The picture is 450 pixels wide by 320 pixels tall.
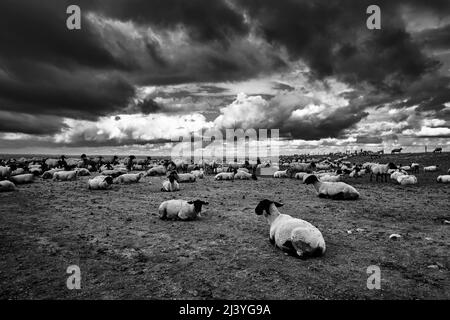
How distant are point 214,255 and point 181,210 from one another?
4655 millimetres

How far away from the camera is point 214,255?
7.88m

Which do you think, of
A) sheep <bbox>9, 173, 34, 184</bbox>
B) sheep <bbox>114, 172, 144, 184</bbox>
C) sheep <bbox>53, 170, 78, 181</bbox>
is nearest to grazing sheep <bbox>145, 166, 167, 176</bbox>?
sheep <bbox>114, 172, 144, 184</bbox>

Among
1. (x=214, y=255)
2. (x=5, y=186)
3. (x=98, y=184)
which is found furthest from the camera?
(x=98, y=184)

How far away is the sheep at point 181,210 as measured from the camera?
39.9 ft

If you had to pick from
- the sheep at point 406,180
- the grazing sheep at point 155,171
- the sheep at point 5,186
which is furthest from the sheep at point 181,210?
the grazing sheep at point 155,171

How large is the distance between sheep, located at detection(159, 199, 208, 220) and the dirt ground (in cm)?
43

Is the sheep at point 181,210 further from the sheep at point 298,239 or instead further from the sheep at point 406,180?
the sheep at point 406,180

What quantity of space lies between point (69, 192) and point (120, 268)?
15704 mm

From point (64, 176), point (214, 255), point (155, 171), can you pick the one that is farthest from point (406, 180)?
point (64, 176)

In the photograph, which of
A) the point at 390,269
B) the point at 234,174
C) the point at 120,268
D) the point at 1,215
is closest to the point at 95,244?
the point at 120,268

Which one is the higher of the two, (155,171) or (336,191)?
(155,171)

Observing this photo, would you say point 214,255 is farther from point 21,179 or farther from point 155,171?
point 155,171

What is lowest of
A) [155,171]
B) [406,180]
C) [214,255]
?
[214,255]
